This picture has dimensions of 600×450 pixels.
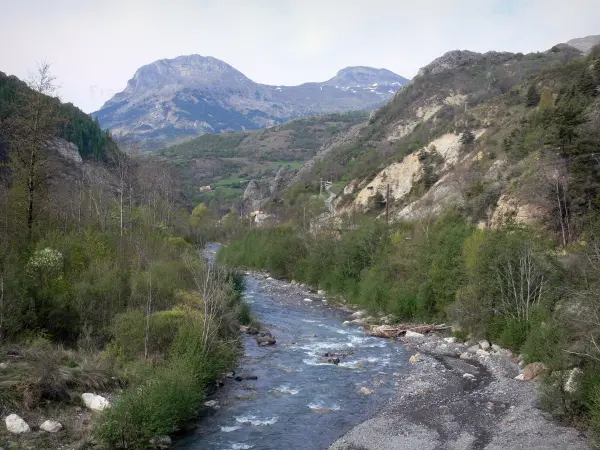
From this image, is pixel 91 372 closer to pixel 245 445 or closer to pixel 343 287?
pixel 245 445

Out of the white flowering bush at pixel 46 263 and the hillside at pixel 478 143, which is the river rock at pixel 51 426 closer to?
the white flowering bush at pixel 46 263

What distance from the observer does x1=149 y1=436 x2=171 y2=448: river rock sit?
15.2 m

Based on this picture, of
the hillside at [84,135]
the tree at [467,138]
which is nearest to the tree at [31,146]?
the tree at [467,138]

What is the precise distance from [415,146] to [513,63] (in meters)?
47.3

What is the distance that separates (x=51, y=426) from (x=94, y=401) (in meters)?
1.84

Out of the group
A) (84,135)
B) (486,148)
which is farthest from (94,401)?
(84,135)

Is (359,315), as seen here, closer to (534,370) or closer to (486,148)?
(534,370)

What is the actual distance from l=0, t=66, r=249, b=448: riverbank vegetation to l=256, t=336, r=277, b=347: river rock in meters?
2.62

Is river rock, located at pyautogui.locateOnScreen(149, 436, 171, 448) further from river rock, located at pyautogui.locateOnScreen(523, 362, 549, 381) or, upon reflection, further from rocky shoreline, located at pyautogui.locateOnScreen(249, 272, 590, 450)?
river rock, located at pyautogui.locateOnScreen(523, 362, 549, 381)

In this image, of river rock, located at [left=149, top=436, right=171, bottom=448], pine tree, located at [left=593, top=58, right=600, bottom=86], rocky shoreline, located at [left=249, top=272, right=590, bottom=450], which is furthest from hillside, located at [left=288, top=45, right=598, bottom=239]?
river rock, located at [left=149, top=436, right=171, bottom=448]

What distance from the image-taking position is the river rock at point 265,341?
→ 1156 inches

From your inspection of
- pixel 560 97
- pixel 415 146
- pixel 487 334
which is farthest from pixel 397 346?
pixel 415 146

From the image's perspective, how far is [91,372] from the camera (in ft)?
58.1

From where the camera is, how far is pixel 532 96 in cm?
5847
